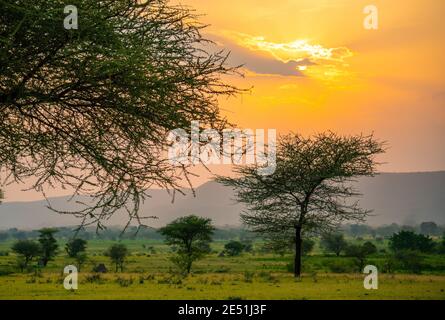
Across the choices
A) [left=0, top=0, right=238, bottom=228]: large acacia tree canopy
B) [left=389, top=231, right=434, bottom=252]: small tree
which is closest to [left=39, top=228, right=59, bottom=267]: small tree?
[left=389, top=231, right=434, bottom=252]: small tree

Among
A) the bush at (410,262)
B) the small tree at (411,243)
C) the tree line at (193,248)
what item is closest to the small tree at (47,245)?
the tree line at (193,248)

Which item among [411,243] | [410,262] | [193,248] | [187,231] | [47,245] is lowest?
[411,243]

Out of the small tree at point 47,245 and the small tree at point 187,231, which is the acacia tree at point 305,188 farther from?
the small tree at point 47,245

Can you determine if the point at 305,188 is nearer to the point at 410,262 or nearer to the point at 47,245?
the point at 410,262

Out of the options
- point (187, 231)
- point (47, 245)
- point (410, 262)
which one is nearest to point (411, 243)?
point (410, 262)

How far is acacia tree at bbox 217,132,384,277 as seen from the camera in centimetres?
3042

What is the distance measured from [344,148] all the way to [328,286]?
10033 mm

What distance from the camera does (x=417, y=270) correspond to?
4459 cm

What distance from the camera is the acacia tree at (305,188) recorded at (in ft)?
99.8

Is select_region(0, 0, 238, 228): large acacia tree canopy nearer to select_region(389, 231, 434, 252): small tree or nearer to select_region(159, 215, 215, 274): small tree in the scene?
select_region(159, 215, 215, 274): small tree

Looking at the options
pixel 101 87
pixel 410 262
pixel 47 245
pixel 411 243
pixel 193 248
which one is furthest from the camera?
pixel 411 243

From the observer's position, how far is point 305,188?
30484mm

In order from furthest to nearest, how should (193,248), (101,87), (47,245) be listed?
(47,245) < (193,248) < (101,87)
